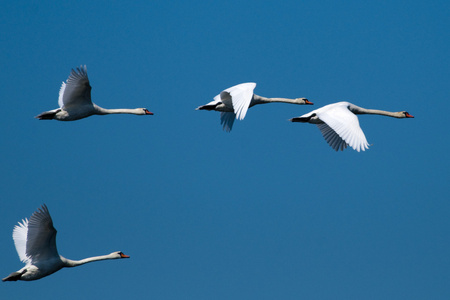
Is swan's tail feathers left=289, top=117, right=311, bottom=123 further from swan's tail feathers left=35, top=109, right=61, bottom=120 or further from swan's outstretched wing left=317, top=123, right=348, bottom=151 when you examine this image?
swan's tail feathers left=35, top=109, right=61, bottom=120

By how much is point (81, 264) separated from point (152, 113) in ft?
21.6

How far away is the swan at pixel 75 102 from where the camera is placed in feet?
103

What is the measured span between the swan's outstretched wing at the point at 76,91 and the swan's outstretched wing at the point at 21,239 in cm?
443

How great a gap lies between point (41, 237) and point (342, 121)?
10271mm

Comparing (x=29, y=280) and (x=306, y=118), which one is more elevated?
(x=306, y=118)

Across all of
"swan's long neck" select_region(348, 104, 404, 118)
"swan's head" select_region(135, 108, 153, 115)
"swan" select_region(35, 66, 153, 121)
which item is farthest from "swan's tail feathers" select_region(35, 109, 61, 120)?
"swan's long neck" select_region(348, 104, 404, 118)

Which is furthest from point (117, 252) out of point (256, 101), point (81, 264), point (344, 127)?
point (344, 127)

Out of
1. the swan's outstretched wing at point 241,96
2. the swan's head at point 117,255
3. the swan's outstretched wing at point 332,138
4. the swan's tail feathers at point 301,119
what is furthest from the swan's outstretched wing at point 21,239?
the swan's outstretched wing at point 332,138

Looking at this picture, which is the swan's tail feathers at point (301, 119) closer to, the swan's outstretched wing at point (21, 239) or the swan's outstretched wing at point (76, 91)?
the swan's outstretched wing at point (76, 91)

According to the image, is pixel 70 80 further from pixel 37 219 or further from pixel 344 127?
pixel 344 127

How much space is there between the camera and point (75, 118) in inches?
1286

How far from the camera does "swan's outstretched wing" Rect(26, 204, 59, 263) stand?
29391 millimetres

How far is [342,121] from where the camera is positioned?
29328 millimetres

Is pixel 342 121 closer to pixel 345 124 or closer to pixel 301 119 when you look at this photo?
pixel 345 124
